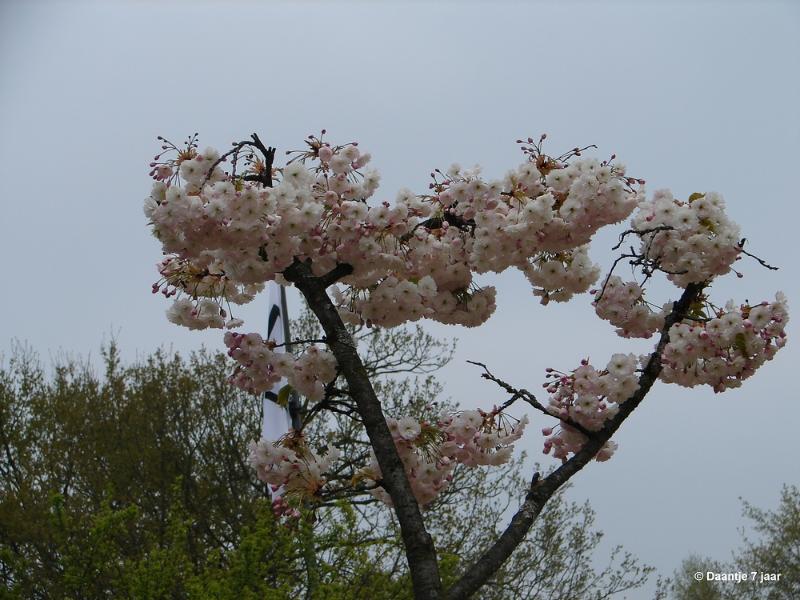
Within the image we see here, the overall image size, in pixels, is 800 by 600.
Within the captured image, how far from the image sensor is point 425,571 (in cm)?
305

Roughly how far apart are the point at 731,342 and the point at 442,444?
1.19 metres

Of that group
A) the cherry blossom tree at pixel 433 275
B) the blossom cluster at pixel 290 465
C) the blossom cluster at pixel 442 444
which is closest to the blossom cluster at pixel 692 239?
the cherry blossom tree at pixel 433 275

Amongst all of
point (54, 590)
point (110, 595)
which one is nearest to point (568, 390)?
point (110, 595)

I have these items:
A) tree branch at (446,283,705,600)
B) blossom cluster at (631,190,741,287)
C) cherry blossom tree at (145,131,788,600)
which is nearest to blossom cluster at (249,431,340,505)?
cherry blossom tree at (145,131,788,600)

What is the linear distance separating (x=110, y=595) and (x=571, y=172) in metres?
7.40

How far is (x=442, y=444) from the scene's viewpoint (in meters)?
3.82

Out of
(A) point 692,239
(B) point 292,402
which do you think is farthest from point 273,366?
(B) point 292,402

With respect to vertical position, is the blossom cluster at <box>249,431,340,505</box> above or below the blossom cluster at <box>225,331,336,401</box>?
below

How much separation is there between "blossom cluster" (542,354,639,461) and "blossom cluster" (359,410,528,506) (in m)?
0.34

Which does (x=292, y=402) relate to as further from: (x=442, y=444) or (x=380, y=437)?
(x=380, y=437)

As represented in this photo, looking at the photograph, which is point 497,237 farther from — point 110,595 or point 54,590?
point 54,590

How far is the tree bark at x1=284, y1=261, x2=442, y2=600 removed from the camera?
3.07m

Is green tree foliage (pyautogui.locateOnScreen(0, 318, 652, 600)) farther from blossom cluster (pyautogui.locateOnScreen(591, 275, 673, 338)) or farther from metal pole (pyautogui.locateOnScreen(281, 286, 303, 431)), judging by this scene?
blossom cluster (pyautogui.locateOnScreen(591, 275, 673, 338))

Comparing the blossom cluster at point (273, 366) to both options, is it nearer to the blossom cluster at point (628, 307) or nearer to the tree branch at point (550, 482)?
the tree branch at point (550, 482)
